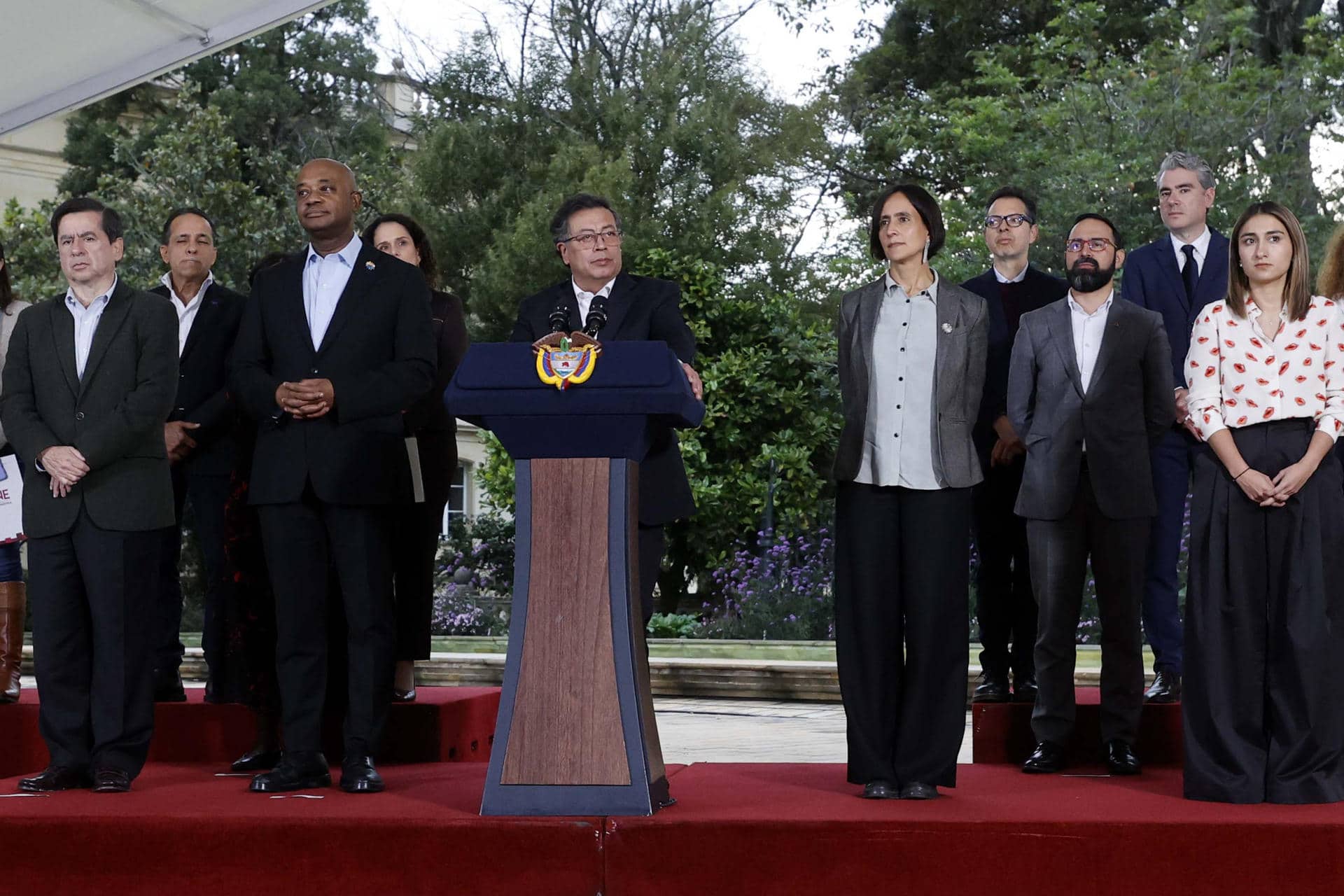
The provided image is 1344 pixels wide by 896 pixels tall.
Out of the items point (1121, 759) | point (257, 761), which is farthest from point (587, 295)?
point (1121, 759)

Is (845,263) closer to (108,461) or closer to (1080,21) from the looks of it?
(1080,21)

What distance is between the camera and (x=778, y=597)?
37.1 ft

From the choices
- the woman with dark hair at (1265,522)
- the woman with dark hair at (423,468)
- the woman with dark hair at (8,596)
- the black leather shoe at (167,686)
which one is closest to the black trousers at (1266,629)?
the woman with dark hair at (1265,522)

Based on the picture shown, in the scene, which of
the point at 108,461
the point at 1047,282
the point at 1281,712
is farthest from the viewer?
the point at 1047,282

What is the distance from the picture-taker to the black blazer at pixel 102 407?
4121mm

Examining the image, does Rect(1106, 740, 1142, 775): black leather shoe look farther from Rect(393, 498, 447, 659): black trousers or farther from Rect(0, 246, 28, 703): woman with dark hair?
Rect(0, 246, 28, 703): woman with dark hair

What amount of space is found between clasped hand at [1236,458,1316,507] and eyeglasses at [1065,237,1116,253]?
1102mm

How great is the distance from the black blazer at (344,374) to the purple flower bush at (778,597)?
666 centimetres

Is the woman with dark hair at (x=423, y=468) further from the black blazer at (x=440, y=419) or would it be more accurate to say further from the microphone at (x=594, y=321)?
the microphone at (x=594, y=321)

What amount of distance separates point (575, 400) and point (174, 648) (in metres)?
2.44

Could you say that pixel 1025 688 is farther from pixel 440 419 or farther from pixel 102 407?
pixel 102 407

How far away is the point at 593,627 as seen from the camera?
350 centimetres

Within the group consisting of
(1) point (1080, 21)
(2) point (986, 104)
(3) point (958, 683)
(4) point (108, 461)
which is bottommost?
(3) point (958, 683)

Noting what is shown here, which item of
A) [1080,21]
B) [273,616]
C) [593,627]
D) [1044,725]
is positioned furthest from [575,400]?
[1080,21]
